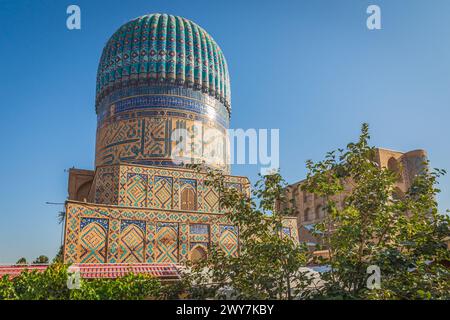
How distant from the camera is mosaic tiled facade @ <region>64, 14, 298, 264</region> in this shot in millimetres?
12047

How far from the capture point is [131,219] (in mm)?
12367

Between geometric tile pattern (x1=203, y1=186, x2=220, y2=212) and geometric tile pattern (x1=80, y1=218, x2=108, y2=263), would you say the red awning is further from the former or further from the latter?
geometric tile pattern (x1=203, y1=186, x2=220, y2=212)

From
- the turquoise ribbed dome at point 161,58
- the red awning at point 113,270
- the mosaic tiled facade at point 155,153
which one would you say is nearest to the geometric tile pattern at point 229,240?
the mosaic tiled facade at point 155,153

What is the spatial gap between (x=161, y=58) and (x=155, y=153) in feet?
15.4

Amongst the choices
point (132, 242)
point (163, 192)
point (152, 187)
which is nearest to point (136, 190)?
point (152, 187)

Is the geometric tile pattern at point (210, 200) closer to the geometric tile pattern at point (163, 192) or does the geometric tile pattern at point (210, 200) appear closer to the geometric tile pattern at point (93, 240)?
the geometric tile pattern at point (163, 192)

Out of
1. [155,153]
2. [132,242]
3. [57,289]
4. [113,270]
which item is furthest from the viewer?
[155,153]

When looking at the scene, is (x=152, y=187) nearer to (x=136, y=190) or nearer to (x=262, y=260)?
(x=136, y=190)

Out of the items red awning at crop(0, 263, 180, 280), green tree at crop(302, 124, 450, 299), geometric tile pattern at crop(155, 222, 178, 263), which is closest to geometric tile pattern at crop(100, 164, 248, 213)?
geometric tile pattern at crop(155, 222, 178, 263)

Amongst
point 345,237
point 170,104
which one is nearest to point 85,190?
point 170,104

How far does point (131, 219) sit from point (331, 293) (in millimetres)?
9182

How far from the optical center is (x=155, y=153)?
16766 millimetres

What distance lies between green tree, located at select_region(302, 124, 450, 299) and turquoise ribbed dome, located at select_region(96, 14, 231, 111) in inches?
556
